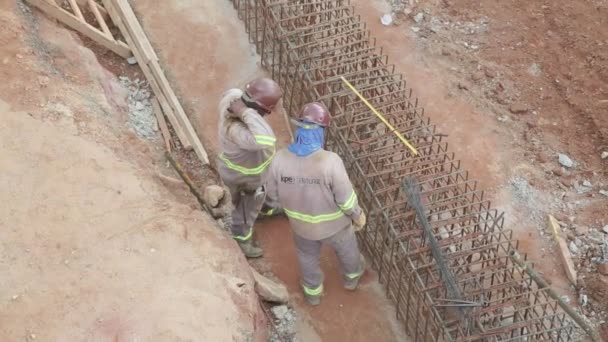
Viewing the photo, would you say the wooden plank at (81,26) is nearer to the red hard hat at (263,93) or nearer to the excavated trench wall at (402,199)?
the excavated trench wall at (402,199)

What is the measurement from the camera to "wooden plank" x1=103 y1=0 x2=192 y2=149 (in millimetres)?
8266

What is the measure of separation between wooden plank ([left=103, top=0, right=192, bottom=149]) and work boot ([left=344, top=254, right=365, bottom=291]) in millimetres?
2358

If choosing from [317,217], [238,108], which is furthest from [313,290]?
[238,108]

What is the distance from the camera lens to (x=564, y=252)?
800 centimetres

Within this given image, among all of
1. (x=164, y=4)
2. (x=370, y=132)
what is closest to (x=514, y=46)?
(x=370, y=132)

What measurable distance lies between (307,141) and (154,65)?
11.3ft

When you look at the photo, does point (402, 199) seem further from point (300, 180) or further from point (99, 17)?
point (99, 17)

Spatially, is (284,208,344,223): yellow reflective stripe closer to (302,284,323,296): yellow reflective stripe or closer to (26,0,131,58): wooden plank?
(302,284,323,296): yellow reflective stripe

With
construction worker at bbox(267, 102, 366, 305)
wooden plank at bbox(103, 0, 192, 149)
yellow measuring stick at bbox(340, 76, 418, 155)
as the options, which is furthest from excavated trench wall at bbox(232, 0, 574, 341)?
wooden plank at bbox(103, 0, 192, 149)

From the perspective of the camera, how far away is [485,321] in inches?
256

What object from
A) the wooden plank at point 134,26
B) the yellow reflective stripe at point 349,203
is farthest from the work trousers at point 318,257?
the wooden plank at point 134,26

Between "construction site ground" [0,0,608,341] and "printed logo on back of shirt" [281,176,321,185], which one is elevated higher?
"printed logo on back of shirt" [281,176,321,185]

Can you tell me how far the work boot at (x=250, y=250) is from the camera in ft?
24.2

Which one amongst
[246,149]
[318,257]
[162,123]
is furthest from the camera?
[162,123]
